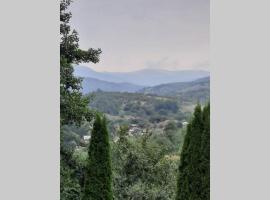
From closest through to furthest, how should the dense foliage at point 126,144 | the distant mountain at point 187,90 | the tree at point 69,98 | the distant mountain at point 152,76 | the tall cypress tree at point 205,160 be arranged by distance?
the tall cypress tree at point 205,160 < the dense foliage at point 126,144 < the tree at point 69,98 < the distant mountain at point 187,90 < the distant mountain at point 152,76

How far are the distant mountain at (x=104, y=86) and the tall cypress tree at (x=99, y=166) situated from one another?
1014 mm

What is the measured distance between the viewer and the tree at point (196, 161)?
9.35 meters

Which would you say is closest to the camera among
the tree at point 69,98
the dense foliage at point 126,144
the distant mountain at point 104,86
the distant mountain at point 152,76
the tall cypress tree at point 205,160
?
the tall cypress tree at point 205,160

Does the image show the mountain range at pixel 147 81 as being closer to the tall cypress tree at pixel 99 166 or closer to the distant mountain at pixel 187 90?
the distant mountain at pixel 187 90

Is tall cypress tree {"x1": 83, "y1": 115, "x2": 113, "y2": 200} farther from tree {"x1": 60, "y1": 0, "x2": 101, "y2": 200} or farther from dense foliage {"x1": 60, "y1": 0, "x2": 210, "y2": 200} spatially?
tree {"x1": 60, "y1": 0, "x2": 101, "y2": 200}

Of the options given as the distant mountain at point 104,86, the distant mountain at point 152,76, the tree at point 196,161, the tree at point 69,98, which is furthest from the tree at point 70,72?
the tree at point 196,161

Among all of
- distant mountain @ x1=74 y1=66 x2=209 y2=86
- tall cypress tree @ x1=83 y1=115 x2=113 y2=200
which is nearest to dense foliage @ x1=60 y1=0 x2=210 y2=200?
tall cypress tree @ x1=83 y1=115 x2=113 y2=200

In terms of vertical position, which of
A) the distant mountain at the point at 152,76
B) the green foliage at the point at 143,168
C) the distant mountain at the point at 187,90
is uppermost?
the distant mountain at the point at 152,76

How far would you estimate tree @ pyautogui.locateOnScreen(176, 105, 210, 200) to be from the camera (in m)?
9.35

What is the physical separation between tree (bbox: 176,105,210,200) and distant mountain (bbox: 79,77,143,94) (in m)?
1.72
